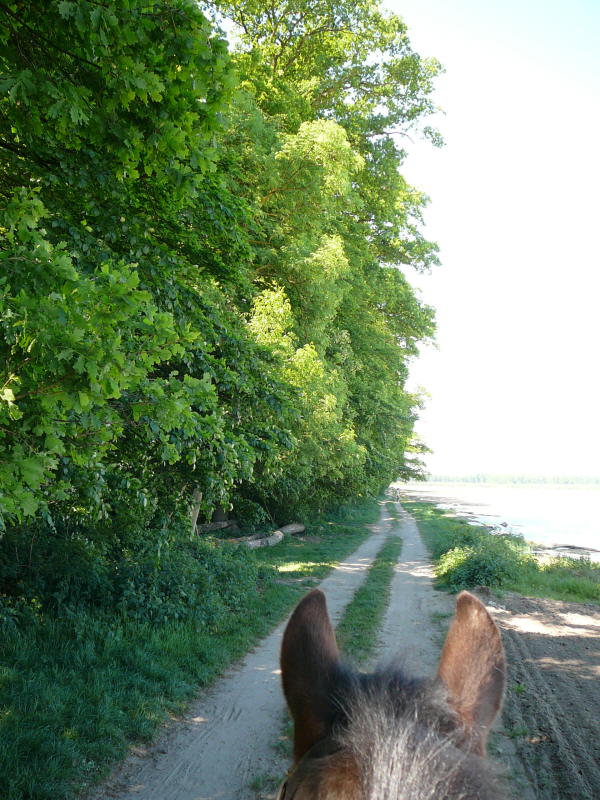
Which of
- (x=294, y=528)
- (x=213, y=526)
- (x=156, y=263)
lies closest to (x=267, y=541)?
(x=213, y=526)

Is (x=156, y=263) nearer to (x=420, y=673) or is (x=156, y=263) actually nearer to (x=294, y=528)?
(x=420, y=673)

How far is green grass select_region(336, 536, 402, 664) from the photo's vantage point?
7543mm

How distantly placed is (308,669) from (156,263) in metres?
5.00

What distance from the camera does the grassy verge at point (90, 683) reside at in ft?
13.0

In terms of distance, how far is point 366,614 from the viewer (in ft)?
30.6

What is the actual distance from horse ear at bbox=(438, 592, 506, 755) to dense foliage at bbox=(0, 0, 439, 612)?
2370mm

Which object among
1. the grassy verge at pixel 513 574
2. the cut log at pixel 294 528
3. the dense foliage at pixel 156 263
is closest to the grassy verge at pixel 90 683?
the dense foliage at pixel 156 263

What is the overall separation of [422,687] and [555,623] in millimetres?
9553

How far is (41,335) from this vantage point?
2844 millimetres

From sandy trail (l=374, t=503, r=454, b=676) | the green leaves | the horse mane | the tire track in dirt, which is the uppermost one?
the green leaves

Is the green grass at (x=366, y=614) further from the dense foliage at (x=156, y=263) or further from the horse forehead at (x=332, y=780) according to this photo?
the horse forehead at (x=332, y=780)

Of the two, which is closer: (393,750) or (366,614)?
(393,750)

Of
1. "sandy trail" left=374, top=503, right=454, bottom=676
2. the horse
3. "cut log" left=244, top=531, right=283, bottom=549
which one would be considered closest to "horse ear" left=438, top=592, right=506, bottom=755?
the horse

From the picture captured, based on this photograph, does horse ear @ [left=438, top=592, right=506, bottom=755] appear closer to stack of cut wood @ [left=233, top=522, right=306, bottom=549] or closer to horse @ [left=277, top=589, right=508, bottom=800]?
horse @ [left=277, top=589, right=508, bottom=800]
